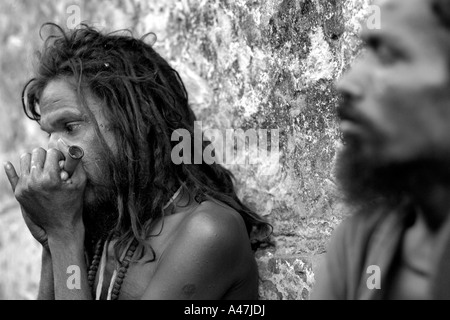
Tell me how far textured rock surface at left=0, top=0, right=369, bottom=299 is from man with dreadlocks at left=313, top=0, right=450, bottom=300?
1.00 meters

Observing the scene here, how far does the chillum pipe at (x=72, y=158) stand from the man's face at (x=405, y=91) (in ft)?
4.91

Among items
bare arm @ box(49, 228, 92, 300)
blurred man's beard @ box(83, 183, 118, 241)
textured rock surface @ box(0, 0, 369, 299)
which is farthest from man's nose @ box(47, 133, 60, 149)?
textured rock surface @ box(0, 0, 369, 299)

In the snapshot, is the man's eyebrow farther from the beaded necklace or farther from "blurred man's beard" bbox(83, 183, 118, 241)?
the beaded necklace

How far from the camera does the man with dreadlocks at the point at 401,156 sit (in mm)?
1580

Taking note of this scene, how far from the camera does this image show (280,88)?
308cm

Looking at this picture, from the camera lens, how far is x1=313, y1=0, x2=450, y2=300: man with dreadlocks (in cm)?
158

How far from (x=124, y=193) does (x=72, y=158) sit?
24cm

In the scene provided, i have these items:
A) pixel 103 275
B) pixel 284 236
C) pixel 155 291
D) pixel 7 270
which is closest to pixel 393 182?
pixel 155 291

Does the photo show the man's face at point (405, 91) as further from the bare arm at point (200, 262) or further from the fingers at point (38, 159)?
the fingers at point (38, 159)

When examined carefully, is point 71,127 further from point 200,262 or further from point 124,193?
point 200,262

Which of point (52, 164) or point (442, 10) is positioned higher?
point (442, 10)

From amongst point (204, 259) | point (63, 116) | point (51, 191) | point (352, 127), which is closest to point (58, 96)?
point (63, 116)

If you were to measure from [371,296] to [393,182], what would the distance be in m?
0.26

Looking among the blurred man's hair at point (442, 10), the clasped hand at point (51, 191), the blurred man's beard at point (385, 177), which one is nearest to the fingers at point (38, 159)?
the clasped hand at point (51, 191)
